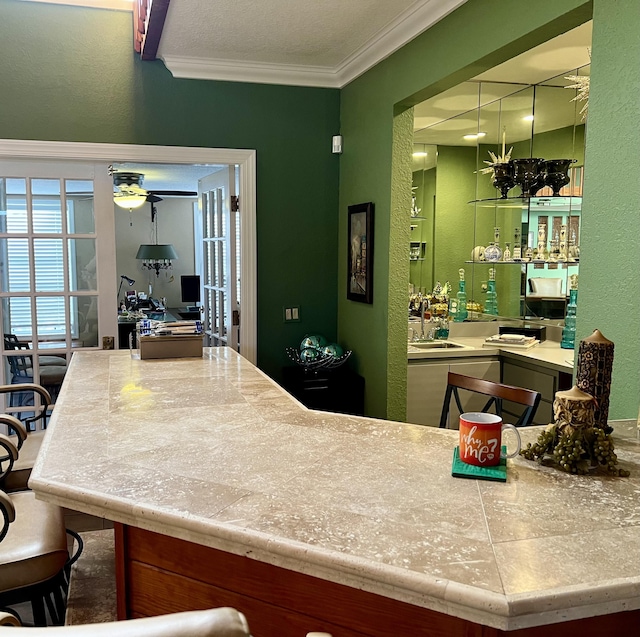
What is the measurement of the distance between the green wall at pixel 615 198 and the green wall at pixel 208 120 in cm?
244

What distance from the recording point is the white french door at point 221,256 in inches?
171

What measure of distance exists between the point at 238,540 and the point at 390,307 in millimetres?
2608

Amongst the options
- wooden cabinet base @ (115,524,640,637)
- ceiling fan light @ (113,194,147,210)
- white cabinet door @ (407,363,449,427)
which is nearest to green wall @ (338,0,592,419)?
white cabinet door @ (407,363,449,427)

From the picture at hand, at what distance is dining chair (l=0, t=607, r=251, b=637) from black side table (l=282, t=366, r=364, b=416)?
10.4ft

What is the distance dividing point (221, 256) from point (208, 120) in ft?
3.12

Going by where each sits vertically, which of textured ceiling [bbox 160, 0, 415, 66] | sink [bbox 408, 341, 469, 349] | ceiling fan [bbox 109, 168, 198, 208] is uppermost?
textured ceiling [bbox 160, 0, 415, 66]

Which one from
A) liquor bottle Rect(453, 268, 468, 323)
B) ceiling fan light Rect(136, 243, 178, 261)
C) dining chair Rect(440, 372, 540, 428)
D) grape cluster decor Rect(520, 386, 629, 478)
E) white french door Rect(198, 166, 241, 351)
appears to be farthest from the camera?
ceiling fan light Rect(136, 243, 178, 261)

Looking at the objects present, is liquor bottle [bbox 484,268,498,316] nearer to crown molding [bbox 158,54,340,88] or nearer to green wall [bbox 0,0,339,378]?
green wall [bbox 0,0,339,378]

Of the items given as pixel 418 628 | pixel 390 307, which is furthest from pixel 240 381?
pixel 418 628

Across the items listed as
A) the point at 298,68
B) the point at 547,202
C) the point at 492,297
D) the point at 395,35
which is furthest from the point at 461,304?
the point at 395,35

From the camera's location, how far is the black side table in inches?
158

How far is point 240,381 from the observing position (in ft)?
8.70

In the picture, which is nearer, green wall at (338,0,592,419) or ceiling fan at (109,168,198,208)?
green wall at (338,0,592,419)

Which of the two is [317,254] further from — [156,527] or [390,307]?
[156,527]
